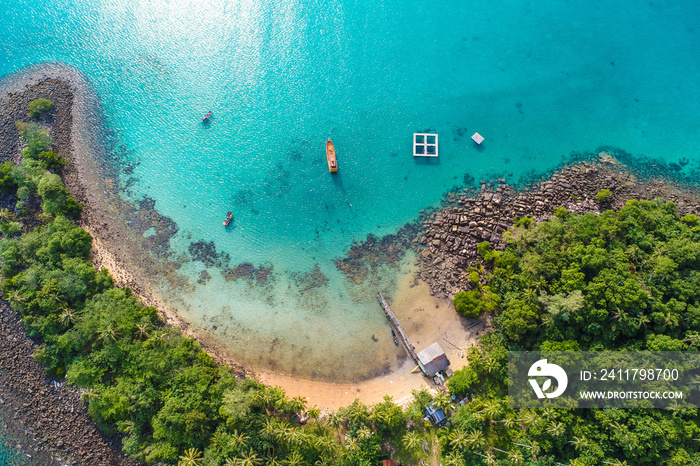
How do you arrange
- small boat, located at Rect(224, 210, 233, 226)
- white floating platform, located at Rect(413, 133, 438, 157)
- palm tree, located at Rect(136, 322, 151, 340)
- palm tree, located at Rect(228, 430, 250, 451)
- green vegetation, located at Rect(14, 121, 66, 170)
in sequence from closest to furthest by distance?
1. palm tree, located at Rect(228, 430, 250, 451)
2. palm tree, located at Rect(136, 322, 151, 340)
3. green vegetation, located at Rect(14, 121, 66, 170)
4. small boat, located at Rect(224, 210, 233, 226)
5. white floating platform, located at Rect(413, 133, 438, 157)

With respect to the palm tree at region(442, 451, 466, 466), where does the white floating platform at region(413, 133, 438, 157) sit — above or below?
above

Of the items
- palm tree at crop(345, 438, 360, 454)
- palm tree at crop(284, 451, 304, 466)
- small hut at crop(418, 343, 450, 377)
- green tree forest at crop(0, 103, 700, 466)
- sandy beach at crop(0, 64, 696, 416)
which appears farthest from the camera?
sandy beach at crop(0, 64, 696, 416)

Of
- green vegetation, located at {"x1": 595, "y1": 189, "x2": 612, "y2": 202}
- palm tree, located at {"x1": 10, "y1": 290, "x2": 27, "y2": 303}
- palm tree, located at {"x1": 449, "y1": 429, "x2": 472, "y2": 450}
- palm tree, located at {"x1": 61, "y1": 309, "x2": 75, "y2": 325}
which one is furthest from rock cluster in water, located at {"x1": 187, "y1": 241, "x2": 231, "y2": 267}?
green vegetation, located at {"x1": 595, "y1": 189, "x2": 612, "y2": 202}

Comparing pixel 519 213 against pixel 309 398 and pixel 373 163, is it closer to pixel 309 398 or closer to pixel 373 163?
pixel 373 163

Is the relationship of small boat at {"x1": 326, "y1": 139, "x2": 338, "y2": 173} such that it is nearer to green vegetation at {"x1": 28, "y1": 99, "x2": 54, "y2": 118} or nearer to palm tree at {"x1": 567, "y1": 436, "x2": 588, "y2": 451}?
palm tree at {"x1": 567, "y1": 436, "x2": 588, "y2": 451}

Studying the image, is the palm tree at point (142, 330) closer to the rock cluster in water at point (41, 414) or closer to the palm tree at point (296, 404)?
the rock cluster in water at point (41, 414)

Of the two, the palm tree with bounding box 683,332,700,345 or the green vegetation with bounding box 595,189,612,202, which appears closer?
the palm tree with bounding box 683,332,700,345

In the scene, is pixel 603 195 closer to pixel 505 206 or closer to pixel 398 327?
pixel 505 206

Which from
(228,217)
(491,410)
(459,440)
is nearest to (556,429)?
(491,410)
